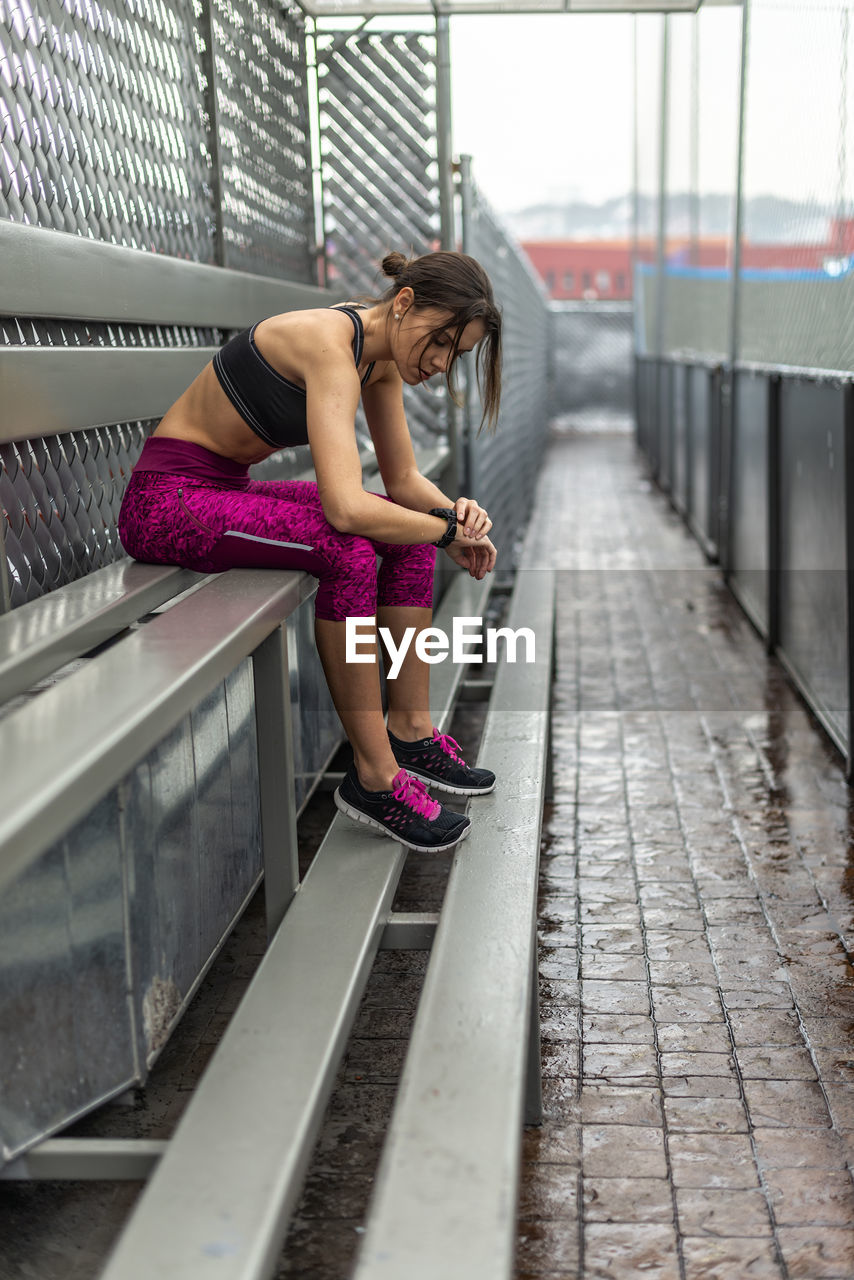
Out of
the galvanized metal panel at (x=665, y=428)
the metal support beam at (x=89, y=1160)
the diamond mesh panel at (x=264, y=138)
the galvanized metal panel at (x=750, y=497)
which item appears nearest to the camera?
the metal support beam at (x=89, y=1160)

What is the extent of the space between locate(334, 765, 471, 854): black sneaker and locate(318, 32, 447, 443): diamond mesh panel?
12.9ft

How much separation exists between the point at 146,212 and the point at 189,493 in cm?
132

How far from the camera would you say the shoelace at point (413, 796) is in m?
2.67

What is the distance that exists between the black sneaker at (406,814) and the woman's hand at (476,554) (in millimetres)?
584

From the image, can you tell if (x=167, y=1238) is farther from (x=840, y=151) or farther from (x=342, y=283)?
(x=342, y=283)

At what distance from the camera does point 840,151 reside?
5160mm

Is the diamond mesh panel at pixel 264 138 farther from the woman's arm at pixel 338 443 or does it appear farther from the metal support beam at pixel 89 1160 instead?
the metal support beam at pixel 89 1160

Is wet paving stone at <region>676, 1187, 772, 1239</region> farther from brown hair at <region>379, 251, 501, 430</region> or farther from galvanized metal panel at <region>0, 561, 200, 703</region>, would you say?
brown hair at <region>379, 251, 501, 430</region>

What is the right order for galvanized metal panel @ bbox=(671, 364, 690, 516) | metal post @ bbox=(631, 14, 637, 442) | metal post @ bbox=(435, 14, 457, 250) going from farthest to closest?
metal post @ bbox=(631, 14, 637, 442) < galvanized metal panel @ bbox=(671, 364, 690, 516) < metal post @ bbox=(435, 14, 457, 250)

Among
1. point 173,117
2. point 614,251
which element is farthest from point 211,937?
point 614,251

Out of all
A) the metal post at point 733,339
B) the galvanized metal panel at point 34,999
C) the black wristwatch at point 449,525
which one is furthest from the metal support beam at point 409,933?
the metal post at point 733,339

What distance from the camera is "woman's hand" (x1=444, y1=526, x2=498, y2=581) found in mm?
3021

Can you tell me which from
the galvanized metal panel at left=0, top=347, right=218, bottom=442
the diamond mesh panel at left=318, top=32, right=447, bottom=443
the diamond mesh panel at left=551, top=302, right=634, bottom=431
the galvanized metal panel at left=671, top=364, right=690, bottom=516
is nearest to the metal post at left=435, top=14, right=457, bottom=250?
the diamond mesh panel at left=318, top=32, right=447, bottom=443

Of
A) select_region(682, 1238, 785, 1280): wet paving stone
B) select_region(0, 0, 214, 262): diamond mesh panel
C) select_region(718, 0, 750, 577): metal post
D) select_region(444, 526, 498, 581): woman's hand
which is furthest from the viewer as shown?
select_region(718, 0, 750, 577): metal post
